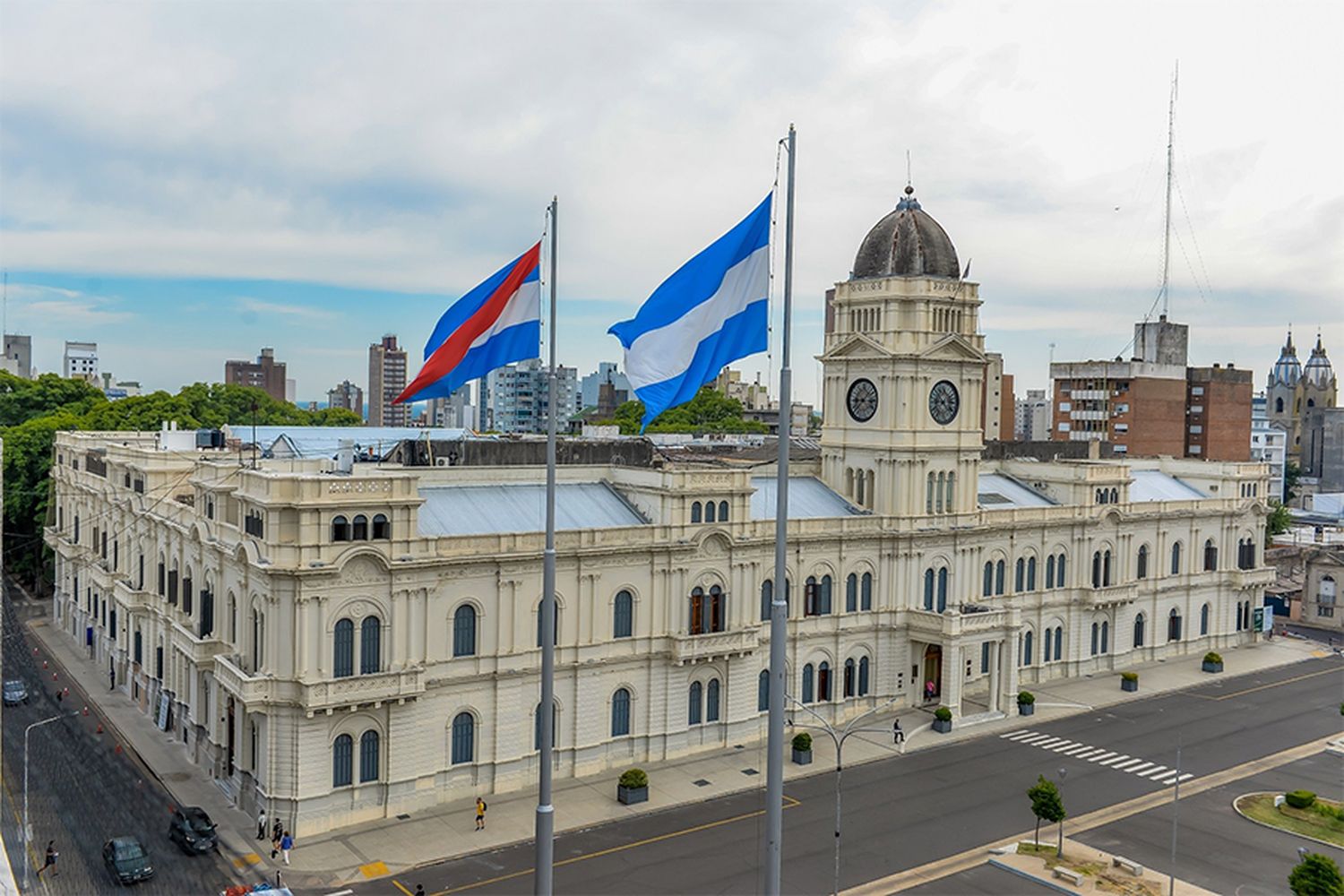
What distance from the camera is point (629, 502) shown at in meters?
64.7

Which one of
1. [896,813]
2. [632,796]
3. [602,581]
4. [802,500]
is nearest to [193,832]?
[632,796]

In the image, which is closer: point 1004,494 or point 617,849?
point 617,849

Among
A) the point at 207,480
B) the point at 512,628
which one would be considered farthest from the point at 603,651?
the point at 207,480

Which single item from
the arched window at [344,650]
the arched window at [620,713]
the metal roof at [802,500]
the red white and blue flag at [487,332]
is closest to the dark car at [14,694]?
the arched window at [344,650]

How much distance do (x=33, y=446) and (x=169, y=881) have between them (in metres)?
76.5

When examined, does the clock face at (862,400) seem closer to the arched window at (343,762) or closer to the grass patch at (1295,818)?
the grass patch at (1295,818)

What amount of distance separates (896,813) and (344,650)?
88.8ft

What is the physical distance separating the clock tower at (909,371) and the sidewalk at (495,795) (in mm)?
14254

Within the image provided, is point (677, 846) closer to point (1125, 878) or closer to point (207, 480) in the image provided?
point (1125, 878)

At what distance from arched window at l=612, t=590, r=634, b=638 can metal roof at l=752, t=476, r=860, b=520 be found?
34.8 ft

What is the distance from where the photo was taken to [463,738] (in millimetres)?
55781

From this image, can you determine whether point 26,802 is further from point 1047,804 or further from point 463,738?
point 1047,804

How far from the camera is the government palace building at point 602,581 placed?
5181cm

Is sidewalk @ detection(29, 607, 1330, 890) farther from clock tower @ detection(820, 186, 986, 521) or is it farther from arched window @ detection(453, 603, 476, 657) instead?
clock tower @ detection(820, 186, 986, 521)
